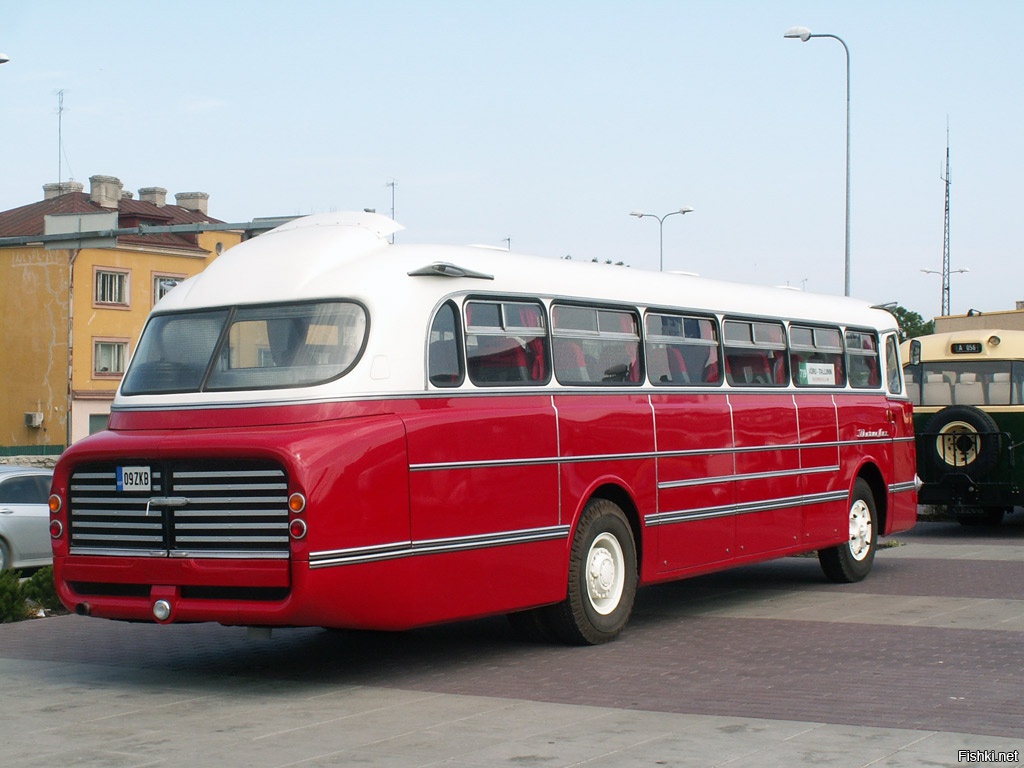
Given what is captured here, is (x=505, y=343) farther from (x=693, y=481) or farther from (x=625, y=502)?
(x=693, y=481)

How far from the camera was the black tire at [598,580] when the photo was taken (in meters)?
11.0

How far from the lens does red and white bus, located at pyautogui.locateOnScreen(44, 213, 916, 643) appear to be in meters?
9.13

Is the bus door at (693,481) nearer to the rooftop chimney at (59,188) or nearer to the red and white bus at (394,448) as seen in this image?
the red and white bus at (394,448)

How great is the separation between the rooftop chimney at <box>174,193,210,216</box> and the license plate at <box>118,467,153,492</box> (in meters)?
64.5

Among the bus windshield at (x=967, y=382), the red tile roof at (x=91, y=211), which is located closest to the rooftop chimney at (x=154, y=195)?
the red tile roof at (x=91, y=211)

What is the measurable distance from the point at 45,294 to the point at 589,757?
57.3m

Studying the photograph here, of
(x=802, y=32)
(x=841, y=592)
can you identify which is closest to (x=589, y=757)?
(x=841, y=592)

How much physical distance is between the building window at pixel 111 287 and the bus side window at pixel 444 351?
54.1 metres

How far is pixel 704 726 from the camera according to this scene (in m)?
8.05

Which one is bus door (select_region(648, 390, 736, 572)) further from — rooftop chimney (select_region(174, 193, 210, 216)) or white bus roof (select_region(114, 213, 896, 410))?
rooftop chimney (select_region(174, 193, 210, 216))

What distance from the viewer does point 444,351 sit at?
1010 cm

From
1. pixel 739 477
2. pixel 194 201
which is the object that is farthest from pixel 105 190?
pixel 739 477

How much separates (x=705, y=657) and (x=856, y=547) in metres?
5.64

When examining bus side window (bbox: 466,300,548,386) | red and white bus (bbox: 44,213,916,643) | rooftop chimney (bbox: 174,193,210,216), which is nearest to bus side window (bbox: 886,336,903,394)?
red and white bus (bbox: 44,213,916,643)
